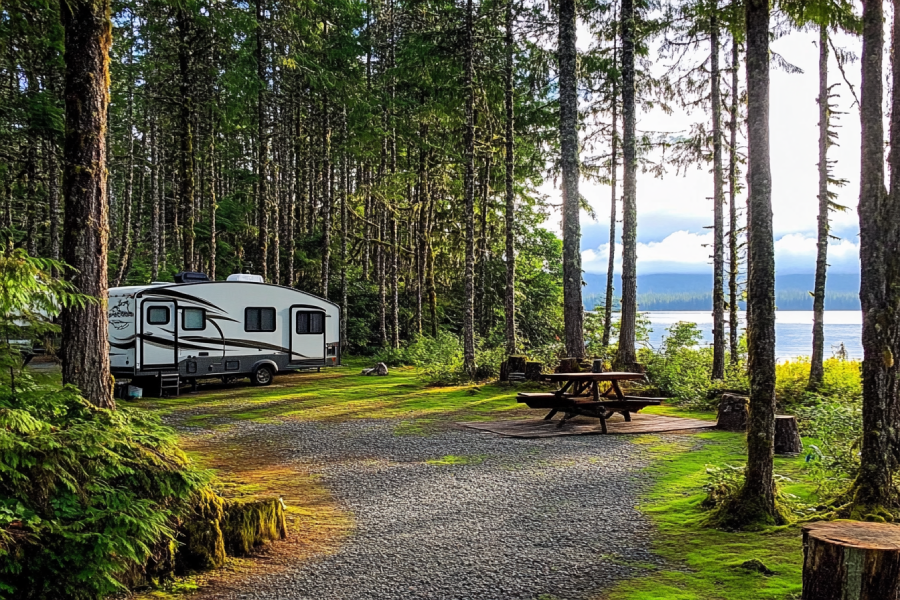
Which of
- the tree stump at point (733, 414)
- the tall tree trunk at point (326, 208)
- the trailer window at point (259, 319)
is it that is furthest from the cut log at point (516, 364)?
the tall tree trunk at point (326, 208)

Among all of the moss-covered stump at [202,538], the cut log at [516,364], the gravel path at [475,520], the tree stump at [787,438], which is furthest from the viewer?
the cut log at [516,364]

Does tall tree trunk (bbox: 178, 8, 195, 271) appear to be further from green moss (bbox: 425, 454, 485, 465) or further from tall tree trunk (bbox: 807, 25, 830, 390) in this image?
tall tree trunk (bbox: 807, 25, 830, 390)

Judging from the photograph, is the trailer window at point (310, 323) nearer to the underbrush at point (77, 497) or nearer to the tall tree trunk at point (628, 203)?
the tall tree trunk at point (628, 203)

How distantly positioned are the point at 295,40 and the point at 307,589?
16.3 metres

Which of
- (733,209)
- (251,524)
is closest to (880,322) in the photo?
(251,524)

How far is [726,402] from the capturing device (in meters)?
10.2

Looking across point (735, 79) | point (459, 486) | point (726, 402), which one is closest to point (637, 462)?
point (459, 486)

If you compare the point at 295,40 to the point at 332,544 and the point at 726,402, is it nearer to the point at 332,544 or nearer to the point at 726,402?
the point at 726,402

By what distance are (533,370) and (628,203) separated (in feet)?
15.3

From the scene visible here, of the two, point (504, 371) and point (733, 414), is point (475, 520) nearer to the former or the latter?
point (733, 414)

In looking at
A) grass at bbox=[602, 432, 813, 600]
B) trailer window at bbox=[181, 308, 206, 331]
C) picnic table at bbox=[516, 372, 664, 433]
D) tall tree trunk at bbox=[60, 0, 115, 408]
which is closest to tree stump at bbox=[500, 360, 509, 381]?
picnic table at bbox=[516, 372, 664, 433]

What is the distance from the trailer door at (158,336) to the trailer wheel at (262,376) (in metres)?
2.20

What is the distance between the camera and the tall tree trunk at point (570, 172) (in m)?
14.8

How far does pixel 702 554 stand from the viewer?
15.1 feet
